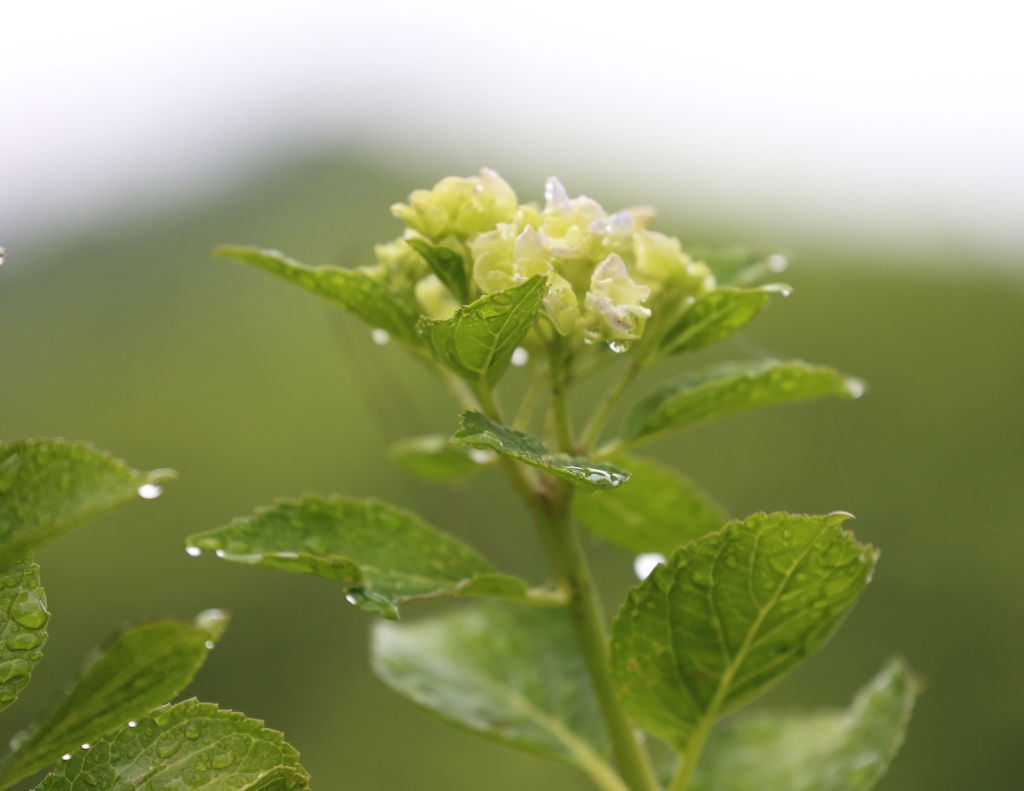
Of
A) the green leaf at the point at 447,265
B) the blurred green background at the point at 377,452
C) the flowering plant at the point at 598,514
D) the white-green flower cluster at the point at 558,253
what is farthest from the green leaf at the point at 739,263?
the blurred green background at the point at 377,452

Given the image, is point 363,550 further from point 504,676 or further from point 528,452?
point 504,676

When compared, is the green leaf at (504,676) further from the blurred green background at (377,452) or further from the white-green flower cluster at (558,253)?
the white-green flower cluster at (558,253)

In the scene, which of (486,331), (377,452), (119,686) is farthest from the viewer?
(377,452)

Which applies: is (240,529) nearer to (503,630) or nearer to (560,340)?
(560,340)

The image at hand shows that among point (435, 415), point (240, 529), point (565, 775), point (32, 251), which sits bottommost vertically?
point (565, 775)

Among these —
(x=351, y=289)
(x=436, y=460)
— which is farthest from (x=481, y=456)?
(x=351, y=289)

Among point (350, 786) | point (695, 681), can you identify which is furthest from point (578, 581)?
point (350, 786)

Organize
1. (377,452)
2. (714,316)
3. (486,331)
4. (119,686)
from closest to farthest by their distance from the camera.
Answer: (119,686)
(486,331)
(714,316)
(377,452)
